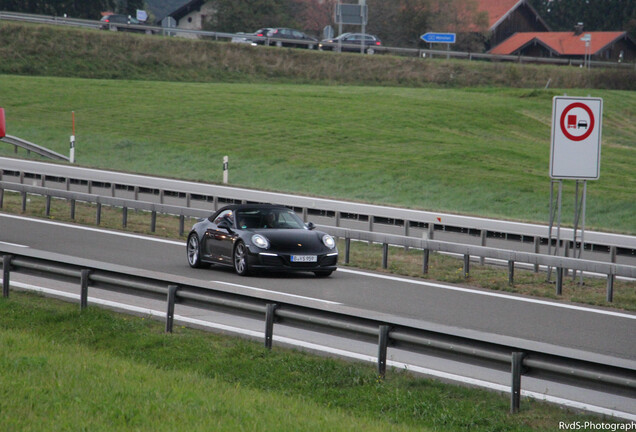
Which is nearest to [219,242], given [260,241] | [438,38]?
[260,241]

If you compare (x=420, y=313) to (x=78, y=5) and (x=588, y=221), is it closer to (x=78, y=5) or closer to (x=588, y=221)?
(x=588, y=221)

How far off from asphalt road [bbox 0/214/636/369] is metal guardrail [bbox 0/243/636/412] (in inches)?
5.1

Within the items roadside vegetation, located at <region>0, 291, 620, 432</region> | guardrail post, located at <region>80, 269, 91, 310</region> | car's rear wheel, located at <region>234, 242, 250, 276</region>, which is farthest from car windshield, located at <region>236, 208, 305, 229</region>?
roadside vegetation, located at <region>0, 291, 620, 432</region>

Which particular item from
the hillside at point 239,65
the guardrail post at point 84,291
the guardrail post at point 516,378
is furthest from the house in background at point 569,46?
the guardrail post at point 516,378

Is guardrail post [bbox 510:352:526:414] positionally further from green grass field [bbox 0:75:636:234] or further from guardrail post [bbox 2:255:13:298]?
green grass field [bbox 0:75:636:234]

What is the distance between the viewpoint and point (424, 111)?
5222 cm

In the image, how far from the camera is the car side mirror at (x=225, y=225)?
54.8ft

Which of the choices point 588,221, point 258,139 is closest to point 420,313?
point 588,221

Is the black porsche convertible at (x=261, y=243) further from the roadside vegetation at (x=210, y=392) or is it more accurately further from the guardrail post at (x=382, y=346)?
the guardrail post at (x=382, y=346)

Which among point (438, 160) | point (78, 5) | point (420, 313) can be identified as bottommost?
point (420, 313)

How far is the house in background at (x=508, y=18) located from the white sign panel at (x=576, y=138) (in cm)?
8996

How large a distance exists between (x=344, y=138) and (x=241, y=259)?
95.0ft

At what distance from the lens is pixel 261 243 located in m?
15.9

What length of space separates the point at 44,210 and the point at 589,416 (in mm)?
19816
